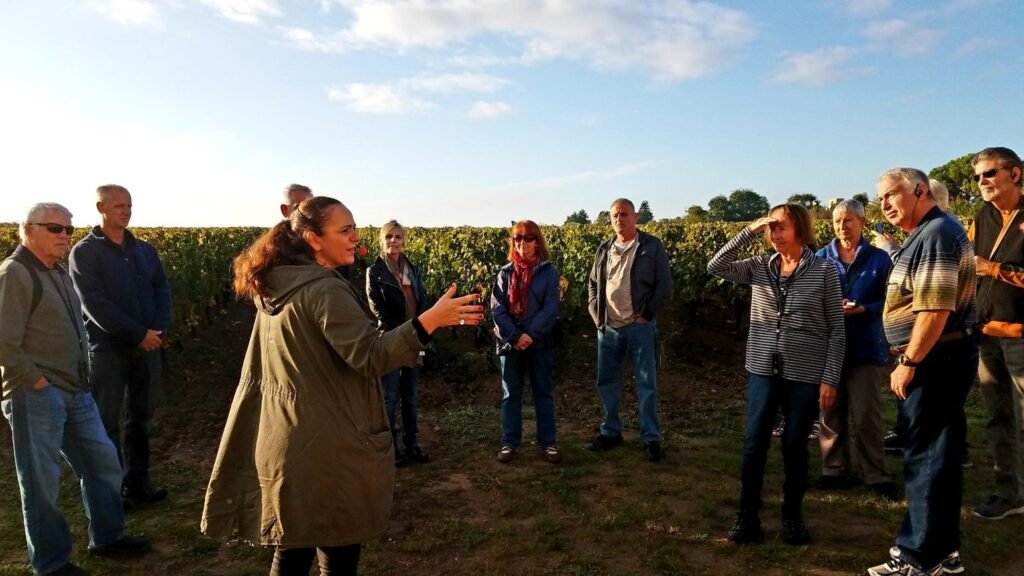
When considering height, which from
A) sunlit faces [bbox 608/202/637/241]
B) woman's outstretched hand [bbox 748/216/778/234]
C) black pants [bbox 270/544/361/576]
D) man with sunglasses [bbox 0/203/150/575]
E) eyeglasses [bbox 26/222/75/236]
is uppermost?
sunlit faces [bbox 608/202/637/241]

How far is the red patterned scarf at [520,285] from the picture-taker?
5918 millimetres

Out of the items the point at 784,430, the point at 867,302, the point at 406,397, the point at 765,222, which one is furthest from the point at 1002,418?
the point at 406,397

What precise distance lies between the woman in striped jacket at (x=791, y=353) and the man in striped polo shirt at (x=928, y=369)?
1.34ft

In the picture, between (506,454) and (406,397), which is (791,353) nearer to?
(506,454)

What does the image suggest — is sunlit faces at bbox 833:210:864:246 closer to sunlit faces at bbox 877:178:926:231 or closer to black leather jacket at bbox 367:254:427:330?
sunlit faces at bbox 877:178:926:231

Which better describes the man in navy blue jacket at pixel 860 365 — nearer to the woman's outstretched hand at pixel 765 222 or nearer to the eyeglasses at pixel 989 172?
the eyeglasses at pixel 989 172

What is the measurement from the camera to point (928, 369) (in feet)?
11.3

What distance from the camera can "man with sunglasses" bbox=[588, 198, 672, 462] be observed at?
233 inches

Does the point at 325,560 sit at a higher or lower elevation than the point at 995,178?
lower

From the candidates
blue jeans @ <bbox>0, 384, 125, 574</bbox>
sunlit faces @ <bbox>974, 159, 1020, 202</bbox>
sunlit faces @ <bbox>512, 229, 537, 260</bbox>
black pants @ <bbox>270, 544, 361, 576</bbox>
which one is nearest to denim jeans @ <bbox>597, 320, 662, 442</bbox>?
sunlit faces @ <bbox>512, 229, 537, 260</bbox>

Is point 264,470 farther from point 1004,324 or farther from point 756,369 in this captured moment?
point 1004,324

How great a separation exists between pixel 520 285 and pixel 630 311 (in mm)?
1043

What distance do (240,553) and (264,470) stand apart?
226 centimetres

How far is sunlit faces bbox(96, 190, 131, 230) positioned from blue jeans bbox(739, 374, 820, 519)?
461 cm
